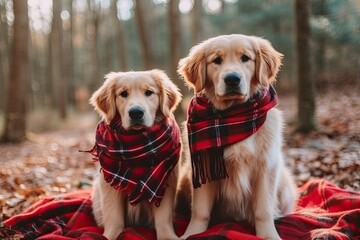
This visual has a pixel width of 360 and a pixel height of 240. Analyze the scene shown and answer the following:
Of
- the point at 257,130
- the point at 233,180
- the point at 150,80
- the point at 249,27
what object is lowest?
the point at 233,180

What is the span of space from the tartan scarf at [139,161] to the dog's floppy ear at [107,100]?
0.16m

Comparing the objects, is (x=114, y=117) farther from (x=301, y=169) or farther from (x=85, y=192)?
(x=301, y=169)

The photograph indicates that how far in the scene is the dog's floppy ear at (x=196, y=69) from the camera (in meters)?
3.34

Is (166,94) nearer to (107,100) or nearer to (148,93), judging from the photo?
(148,93)

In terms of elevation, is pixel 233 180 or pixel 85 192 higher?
pixel 233 180

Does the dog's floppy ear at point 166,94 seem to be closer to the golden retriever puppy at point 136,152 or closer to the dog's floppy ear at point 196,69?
the golden retriever puppy at point 136,152

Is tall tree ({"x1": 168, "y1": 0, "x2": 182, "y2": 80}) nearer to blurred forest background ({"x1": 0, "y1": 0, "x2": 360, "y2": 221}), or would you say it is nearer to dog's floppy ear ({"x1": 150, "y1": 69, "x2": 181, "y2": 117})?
blurred forest background ({"x1": 0, "y1": 0, "x2": 360, "y2": 221})

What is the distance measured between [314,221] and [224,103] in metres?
1.27

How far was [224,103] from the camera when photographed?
3.35 metres

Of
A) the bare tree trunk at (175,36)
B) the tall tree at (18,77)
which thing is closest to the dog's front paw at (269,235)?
the bare tree trunk at (175,36)

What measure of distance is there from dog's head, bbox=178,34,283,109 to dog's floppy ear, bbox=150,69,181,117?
0.23 metres

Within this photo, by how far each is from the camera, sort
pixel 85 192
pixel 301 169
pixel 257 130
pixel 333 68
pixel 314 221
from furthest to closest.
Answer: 1. pixel 333 68
2. pixel 301 169
3. pixel 85 192
4. pixel 314 221
5. pixel 257 130

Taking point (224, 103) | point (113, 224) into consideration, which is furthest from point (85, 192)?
point (224, 103)

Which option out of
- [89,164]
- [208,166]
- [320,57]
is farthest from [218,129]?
[320,57]
